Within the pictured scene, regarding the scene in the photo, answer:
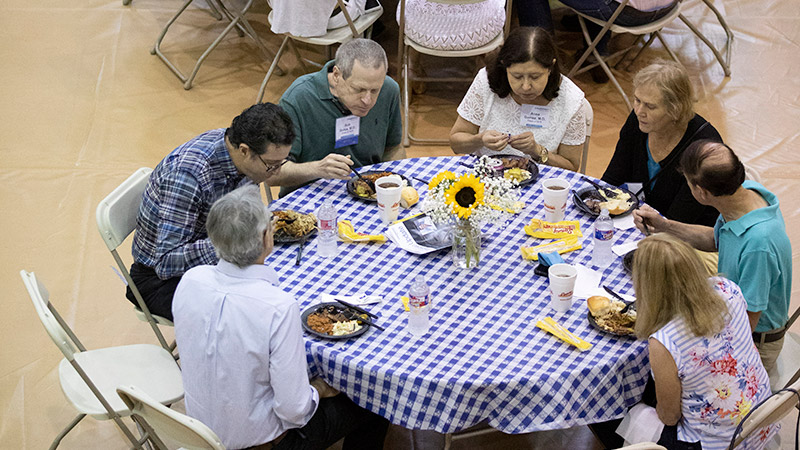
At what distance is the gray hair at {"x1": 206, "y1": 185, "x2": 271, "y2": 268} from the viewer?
2543 millimetres

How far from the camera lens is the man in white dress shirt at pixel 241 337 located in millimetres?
2512

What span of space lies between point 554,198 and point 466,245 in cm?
48

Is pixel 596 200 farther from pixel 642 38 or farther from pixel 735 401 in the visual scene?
pixel 642 38

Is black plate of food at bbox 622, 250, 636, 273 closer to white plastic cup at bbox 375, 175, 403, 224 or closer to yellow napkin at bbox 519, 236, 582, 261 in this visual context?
yellow napkin at bbox 519, 236, 582, 261

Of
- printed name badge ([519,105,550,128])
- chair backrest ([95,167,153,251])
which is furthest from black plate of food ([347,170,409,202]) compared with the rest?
chair backrest ([95,167,153,251])

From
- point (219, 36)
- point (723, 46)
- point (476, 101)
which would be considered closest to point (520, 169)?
point (476, 101)

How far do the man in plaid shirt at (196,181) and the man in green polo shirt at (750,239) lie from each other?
1.58 m

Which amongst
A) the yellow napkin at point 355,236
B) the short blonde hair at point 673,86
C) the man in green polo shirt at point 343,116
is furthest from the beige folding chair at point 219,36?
the short blonde hair at point 673,86

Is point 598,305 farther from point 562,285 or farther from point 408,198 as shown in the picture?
point 408,198

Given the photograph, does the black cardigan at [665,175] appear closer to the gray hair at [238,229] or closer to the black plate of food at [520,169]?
the black plate of food at [520,169]

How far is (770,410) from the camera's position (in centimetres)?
244

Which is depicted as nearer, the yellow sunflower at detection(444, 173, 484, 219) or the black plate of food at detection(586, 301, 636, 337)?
the black plate of food at detection(586, 301, 636, 337)

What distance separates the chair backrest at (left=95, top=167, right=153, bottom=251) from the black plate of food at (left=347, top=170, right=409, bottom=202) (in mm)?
871

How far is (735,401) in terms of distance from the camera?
8.67 ft
